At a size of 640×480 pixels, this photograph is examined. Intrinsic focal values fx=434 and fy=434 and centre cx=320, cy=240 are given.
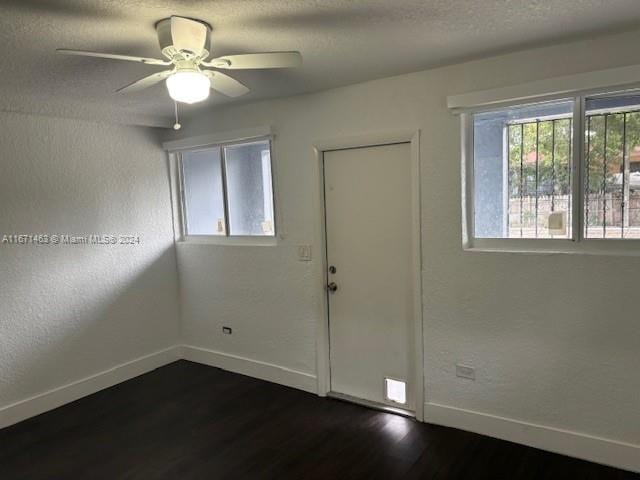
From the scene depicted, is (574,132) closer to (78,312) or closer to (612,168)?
(612,168)

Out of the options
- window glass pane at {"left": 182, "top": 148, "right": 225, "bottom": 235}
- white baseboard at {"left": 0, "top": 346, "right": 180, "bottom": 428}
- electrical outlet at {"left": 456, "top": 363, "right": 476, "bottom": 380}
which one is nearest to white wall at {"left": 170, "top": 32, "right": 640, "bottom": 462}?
electrical outlet at {"left": 456, "top": 363, "right": 476, "bottom": 380}

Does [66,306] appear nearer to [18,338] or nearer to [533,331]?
[18,338]

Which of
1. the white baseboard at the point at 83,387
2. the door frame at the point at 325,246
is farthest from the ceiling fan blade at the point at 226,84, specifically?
the white baseboard at the point at 83,387

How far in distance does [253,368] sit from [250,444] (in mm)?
1115

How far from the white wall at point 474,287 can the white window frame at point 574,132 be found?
0.06 meters

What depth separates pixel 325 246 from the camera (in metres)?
3.43

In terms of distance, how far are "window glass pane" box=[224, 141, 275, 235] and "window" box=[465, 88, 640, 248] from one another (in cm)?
172

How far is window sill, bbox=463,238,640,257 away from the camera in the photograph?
2.42m

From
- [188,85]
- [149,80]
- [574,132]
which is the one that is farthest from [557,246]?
[149,80]

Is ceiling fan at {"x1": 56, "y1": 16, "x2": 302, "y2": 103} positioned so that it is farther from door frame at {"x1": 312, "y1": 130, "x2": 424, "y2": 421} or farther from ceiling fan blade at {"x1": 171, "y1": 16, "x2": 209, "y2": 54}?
door frame at {"x1": 312, "y1": 130, "x2": 424, "y2": 421}

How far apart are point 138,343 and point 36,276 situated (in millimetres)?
1118

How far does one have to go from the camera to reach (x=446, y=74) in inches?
110

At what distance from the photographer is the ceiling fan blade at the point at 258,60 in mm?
1892

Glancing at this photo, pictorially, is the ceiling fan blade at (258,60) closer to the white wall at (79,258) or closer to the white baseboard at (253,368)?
the white wall at (79,258)
